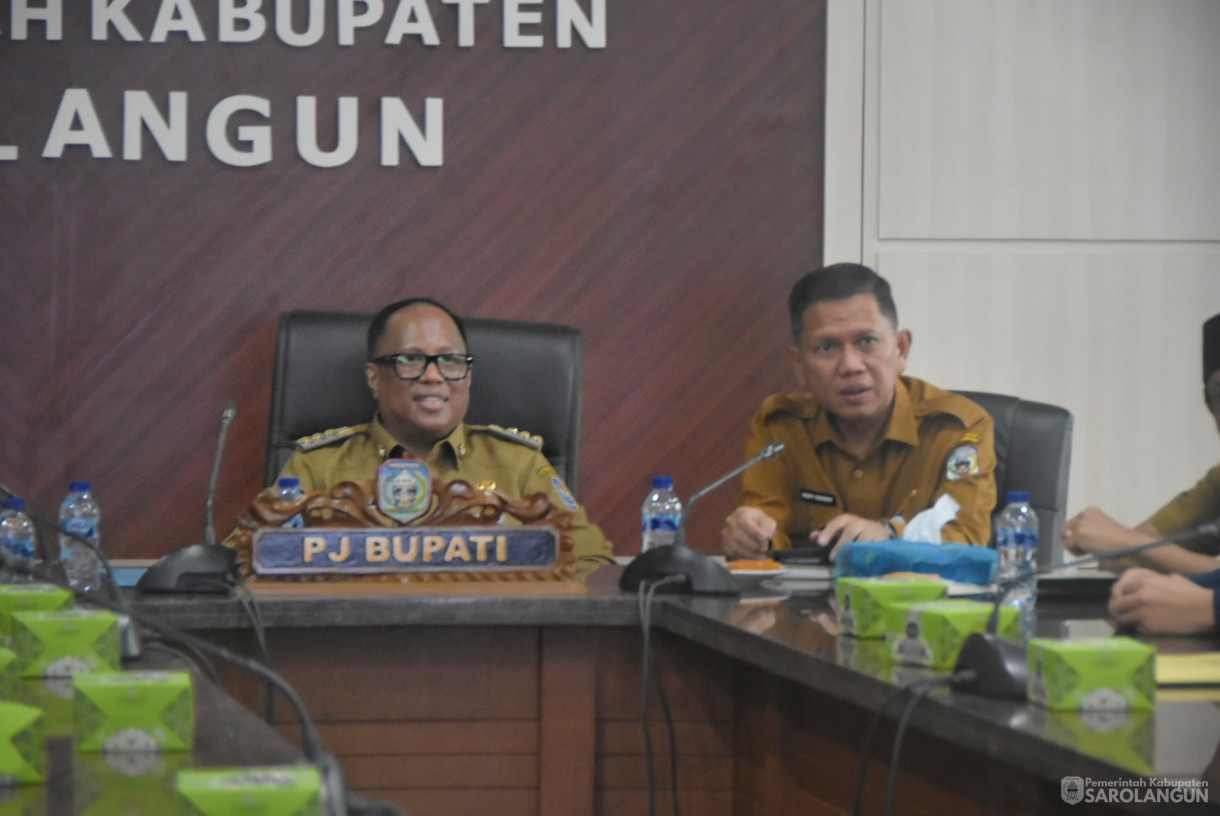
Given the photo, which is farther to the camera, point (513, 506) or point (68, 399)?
point (68, 399)

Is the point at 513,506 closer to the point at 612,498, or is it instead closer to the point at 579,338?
the point at 579,338

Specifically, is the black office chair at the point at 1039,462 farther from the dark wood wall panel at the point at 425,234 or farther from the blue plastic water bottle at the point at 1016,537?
the dark wood wall panel at the point at 425,234

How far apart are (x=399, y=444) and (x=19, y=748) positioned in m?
1.87

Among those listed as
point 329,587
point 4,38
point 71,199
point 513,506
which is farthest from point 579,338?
point 4,38

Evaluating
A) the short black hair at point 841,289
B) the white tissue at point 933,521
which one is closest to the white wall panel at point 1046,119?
the short black hair at point 841,289

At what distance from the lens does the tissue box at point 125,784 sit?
821 mm

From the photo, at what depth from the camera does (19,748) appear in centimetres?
89

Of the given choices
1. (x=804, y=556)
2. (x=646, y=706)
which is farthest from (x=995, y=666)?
(x=804, y=556)

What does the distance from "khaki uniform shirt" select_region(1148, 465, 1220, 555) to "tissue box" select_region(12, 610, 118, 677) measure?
6.30 ft

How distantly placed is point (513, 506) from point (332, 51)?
173cm

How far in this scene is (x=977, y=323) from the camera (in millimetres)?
3551

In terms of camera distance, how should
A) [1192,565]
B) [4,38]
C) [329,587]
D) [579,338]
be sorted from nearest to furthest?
1. [329,587]
2. [1192,565]
3. [579,338]
4. [4,38]

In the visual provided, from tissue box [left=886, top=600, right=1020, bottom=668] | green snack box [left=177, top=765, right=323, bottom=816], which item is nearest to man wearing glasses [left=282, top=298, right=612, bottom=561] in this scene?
tissue box [left=886, top=600, right=1020, bottom=668]

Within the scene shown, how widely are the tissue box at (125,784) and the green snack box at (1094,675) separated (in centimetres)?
Result: 65
